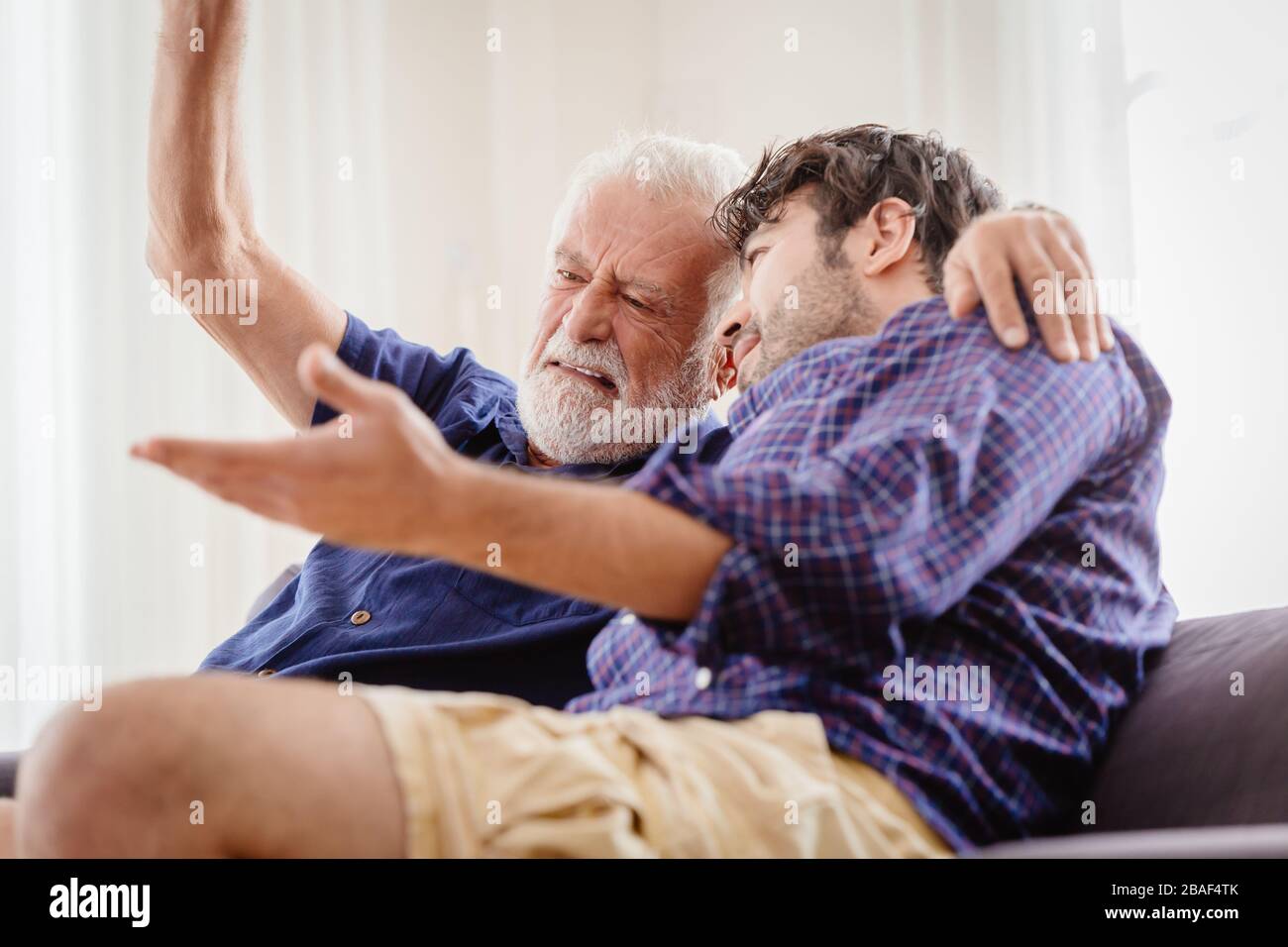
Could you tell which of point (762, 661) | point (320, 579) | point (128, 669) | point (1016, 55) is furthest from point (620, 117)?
point (762, 661)

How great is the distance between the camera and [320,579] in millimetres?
1512

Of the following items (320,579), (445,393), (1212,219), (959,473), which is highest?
(1212,219)

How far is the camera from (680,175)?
174cm

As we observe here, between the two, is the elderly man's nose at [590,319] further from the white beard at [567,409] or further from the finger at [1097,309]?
the finger at [1097,309]


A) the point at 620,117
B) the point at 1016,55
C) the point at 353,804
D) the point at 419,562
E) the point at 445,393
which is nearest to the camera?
the point at 353,804

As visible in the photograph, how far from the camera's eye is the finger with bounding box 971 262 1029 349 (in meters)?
0.91

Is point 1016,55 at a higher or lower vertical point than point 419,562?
higher

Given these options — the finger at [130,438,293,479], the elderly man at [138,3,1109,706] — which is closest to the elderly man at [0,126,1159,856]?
the finger at [130,438,293,479]

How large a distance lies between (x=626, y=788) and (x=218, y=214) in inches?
46.1

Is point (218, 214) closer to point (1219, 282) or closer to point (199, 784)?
point (199, 784)

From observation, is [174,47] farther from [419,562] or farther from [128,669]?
[128,669]

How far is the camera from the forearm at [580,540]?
2.35ft

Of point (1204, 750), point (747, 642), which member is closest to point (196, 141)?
point (747, 642)
